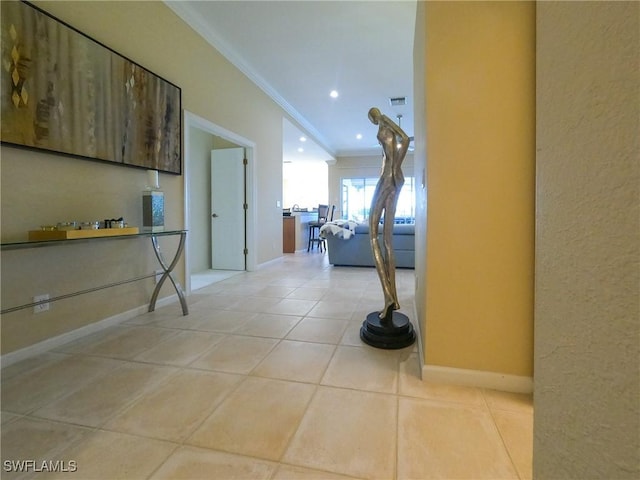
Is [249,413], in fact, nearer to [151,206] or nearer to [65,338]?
[65,338]

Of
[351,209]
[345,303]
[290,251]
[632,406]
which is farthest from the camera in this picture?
[351,209]

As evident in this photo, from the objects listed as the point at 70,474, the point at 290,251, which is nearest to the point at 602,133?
the point at 70,474

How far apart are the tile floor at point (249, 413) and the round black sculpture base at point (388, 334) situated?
5 centimetres

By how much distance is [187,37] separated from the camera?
2.99 metres

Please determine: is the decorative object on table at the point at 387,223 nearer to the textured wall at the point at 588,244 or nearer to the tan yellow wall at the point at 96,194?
the textured wall at the point at 588,244

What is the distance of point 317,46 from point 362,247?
9.37 ft

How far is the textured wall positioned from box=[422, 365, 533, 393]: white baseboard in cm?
97

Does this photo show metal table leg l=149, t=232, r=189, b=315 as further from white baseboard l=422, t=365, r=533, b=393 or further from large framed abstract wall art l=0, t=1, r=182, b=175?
white baseboard l=422, t=365, r=533, b=393

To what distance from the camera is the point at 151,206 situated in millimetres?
2416

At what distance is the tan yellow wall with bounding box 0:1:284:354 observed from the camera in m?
1.70

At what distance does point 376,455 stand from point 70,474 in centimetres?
99

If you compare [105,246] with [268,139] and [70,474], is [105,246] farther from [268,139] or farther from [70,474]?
[268,139]

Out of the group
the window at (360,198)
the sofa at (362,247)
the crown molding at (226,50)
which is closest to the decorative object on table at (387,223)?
the crown molding at (226,50)

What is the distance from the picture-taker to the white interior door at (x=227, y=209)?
14.8 feet
